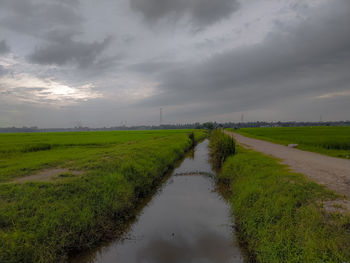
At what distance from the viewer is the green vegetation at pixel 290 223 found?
10.4 feet

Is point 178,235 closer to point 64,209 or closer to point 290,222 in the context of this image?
point 290,222

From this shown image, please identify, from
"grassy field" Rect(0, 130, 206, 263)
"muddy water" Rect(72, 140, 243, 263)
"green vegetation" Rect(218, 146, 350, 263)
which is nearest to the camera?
"green vegetation" Rect(218, 146, 350, 263)

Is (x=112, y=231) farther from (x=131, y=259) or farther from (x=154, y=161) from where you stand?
(x=154, y=161)

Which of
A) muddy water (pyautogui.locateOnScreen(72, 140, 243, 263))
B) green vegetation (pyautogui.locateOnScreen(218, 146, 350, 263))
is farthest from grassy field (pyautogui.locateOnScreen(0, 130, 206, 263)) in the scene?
green vegetation (pyautogui.locateOnScreen(218, 146, 350, 263))

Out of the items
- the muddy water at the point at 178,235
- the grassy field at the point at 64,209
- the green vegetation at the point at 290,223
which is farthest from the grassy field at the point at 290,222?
the grassy field at the point at 64,209

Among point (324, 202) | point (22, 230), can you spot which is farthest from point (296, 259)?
point (22, 230)

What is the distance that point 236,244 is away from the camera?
15.8 ft

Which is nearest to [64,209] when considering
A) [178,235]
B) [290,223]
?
[178,235]

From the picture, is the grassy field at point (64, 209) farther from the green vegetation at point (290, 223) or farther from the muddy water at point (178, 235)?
the green vegetation at point (290, 223)

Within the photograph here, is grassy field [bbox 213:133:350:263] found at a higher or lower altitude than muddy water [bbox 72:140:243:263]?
higher

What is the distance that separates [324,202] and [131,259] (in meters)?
5.80

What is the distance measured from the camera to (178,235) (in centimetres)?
530

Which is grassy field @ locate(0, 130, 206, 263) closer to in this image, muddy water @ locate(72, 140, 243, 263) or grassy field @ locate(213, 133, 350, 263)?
muddy water @ locate(72, 140, 243, 263)

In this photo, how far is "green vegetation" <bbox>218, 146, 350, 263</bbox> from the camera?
10.4ft
